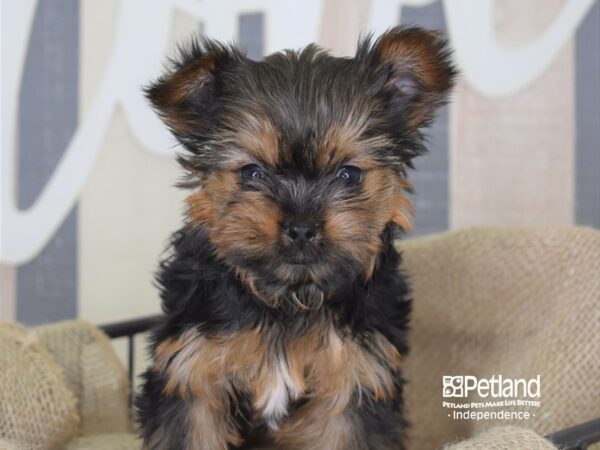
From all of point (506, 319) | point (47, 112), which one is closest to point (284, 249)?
point (506, 319)

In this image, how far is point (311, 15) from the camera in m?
3.43

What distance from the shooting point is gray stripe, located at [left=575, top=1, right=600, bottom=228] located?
3.37 metres

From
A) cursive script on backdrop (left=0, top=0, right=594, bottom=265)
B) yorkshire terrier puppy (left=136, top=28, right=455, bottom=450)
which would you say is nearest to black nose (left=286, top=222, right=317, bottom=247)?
yorkshire terrier puppy (left=136, top=28, right=455, bottom=450)

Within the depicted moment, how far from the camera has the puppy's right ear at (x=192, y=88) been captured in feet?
6.63

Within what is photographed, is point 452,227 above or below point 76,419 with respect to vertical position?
above

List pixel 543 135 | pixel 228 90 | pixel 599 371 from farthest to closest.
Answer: pixel 543 135 → pixel 599 371 → pixel 228 90

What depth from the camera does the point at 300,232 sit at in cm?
183

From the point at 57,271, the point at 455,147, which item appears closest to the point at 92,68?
the point at 57,271

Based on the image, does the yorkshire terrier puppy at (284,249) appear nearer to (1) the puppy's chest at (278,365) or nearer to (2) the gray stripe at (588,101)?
(1) the puppy's chest at (278,365)

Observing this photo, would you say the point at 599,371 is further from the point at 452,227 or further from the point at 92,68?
the point at 92,68

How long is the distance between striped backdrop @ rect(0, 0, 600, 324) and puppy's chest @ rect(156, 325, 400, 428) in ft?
4.84

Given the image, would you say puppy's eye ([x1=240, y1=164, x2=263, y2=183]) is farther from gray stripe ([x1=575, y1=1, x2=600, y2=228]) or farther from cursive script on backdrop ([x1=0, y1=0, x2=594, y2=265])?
gray stripe ([x1=575, y1=1, x2=600, y2=228])

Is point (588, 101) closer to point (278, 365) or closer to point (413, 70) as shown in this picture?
point (413, 70)

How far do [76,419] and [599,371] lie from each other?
1521mm
